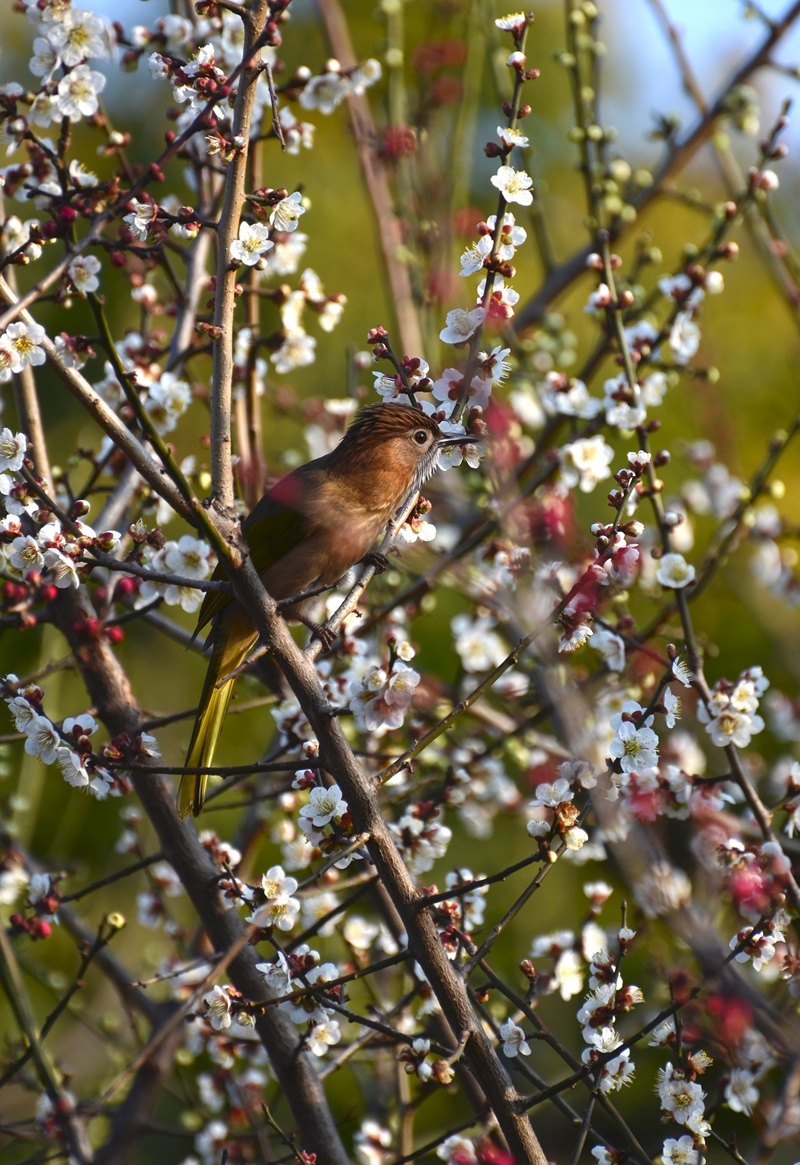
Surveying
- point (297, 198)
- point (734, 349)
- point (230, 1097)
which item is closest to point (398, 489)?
point (297, 198)

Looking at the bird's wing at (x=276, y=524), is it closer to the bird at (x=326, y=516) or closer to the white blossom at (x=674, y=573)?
the bird at (x=326, y=516)

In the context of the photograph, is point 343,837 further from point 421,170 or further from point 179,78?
point 421,170

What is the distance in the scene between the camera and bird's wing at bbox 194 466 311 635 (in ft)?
10.5

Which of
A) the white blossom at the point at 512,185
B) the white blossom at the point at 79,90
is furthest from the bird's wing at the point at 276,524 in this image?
the white blossom at the point at 512,185

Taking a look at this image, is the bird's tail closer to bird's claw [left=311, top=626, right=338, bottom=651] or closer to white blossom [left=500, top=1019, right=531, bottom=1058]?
bird's claw [left=311, top=626, right=338, bottom=651]

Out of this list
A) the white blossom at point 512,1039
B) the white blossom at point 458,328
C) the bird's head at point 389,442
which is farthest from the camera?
the bird's head at point 389,442

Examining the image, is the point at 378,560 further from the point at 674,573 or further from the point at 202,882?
the point at 202,882

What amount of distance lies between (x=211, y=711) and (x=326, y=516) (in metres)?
0.66

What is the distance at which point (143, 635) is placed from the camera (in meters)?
9.06

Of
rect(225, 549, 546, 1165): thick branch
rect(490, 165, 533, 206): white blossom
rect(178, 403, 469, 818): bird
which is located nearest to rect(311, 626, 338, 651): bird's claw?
rect(225, 549, 546, 1165): thick branch

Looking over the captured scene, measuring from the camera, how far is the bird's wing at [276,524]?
3199 mm

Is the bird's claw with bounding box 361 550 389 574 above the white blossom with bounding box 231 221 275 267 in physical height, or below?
below

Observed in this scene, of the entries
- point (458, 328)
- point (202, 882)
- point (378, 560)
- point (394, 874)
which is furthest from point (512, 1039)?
point (458, 328)

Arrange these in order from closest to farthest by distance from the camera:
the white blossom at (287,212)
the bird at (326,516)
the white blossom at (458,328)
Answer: the white blossom at (287,212) → the white blossom at (458,328) → the bird at (326,516)
